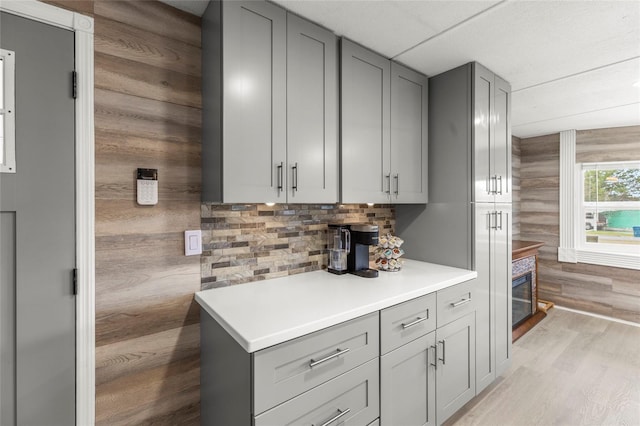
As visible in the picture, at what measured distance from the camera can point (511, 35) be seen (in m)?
1.72

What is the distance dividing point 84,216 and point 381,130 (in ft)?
5.37

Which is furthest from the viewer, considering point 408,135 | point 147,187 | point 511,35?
point 408,135

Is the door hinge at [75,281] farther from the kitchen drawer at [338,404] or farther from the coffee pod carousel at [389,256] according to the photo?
the coffee pod carousel at [389,256]

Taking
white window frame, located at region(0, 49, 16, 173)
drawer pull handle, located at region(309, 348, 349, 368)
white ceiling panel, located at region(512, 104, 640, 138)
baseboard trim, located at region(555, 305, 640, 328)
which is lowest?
baseboard trim, located at region(555, 305, 640, 328)

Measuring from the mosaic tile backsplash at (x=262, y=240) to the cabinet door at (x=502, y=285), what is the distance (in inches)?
45.7

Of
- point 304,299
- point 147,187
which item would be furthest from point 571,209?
point 147,187

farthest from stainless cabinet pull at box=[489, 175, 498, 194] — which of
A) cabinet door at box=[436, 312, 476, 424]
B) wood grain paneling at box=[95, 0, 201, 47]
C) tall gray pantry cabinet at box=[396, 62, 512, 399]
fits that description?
wood grain paneling at box=[95, 0, 201, 47]

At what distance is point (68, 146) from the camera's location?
1262mm

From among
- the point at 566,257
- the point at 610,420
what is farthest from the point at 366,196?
the point at 566,257

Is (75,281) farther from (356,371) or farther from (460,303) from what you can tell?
(460,303)

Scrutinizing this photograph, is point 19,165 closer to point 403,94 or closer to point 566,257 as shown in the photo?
point 403,94

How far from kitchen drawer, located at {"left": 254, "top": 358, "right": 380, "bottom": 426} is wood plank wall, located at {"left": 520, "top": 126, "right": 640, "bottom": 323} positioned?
3.90 m

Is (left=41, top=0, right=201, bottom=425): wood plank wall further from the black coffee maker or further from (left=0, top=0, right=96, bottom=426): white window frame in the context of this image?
the black coffee maker

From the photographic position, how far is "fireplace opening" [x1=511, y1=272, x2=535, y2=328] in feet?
10.6
